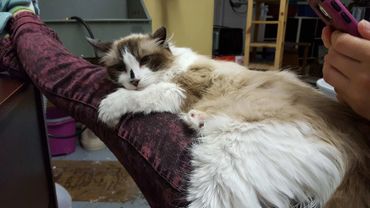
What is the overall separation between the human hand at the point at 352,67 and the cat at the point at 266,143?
56 millimetres

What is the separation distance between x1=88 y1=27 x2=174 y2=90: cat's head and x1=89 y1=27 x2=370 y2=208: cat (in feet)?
0.27

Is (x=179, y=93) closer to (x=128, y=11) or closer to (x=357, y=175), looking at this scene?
(x=357, y=175)

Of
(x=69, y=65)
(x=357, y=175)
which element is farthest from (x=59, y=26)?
(x=357, y=175)

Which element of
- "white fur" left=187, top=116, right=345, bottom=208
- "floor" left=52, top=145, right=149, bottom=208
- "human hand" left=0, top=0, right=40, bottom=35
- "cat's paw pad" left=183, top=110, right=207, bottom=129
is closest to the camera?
"white fur" left=187, top=116, right=345, bottom=208

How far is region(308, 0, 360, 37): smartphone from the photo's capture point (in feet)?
1.90

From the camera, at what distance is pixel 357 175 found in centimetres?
53

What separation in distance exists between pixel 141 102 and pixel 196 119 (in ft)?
0.52

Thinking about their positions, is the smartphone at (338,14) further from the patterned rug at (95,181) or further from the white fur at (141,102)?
the patterned rug at (95,181)

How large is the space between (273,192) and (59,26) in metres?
1.35

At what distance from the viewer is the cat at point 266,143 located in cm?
52

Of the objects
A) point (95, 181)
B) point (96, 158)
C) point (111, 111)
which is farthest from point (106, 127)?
point (96, 158)

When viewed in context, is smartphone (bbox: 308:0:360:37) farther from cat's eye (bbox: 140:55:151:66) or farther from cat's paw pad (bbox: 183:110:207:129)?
cat's eye (bbox: 140:55:151:66)

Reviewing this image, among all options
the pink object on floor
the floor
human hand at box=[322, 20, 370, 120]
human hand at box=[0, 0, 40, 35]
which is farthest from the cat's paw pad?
the pink object on floor

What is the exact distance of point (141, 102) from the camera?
2.50 ft
